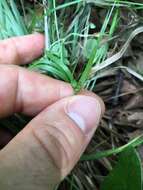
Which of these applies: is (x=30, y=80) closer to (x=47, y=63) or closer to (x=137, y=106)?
(x=47, y=63)

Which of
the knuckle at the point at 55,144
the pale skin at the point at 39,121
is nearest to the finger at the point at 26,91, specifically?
the pale skin at the point at 39,121

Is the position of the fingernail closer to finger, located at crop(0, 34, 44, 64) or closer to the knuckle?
the knuckle

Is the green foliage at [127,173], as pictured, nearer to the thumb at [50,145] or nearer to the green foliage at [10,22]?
the thumb at [50,145]

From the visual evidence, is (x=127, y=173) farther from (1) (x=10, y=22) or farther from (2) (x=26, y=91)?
(1) (x=10, y=22)

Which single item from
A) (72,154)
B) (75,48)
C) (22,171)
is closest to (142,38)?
(75,48)

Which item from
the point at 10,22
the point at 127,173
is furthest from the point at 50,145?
the point at 10,22

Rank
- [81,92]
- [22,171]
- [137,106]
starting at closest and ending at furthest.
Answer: [22,171], [81,92], [137,106]
